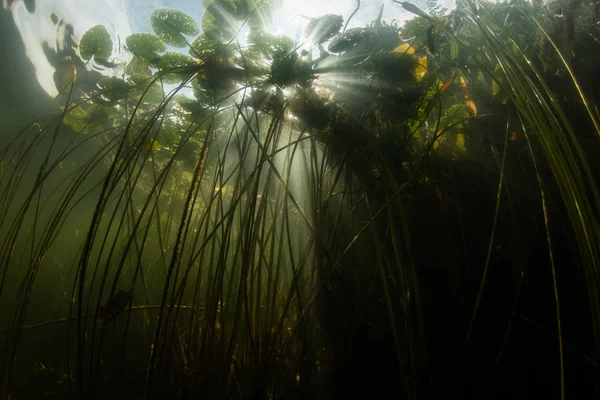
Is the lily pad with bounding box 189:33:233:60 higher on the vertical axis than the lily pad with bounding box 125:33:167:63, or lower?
lower

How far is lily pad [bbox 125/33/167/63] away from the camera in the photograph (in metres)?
0.87

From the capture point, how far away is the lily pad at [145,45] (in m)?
0.87

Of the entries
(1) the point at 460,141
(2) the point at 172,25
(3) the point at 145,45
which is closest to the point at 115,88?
(3) the point at 145,45

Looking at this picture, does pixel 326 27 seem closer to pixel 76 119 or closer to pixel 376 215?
pixel 376 215

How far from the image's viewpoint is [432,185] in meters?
0.69

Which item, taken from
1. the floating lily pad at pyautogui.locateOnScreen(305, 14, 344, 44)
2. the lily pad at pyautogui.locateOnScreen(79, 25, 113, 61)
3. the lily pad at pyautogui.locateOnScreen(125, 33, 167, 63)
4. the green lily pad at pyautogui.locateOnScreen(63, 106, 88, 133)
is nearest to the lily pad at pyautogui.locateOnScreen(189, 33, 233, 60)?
the lily pad at pyautogui.locateOnScreen(125, 33, 167, 63)

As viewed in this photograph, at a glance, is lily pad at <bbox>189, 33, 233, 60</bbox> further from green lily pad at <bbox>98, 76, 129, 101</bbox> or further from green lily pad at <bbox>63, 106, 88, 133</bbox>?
green lily pad at <bbox>63, 106, 88, 133</bbox>

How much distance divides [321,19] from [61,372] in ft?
5.01

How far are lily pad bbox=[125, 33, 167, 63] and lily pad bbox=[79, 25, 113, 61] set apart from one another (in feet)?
0.77

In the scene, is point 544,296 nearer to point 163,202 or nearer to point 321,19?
point 321,19

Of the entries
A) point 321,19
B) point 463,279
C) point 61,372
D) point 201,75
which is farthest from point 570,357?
point 61,372

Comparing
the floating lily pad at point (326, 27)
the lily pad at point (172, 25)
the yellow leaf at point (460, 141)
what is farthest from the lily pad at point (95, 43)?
the yellow leaf at point (460, 141)

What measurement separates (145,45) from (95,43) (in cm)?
30

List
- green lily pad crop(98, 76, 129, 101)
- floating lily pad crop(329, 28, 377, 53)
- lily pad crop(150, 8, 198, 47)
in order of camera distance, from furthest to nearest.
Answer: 1. green lily pad crop(98, 76, 129, 101)
2. lily pad crop(150, 8, 198, 47)
3. floating lily pad crop(329, 28, 377, 53)
